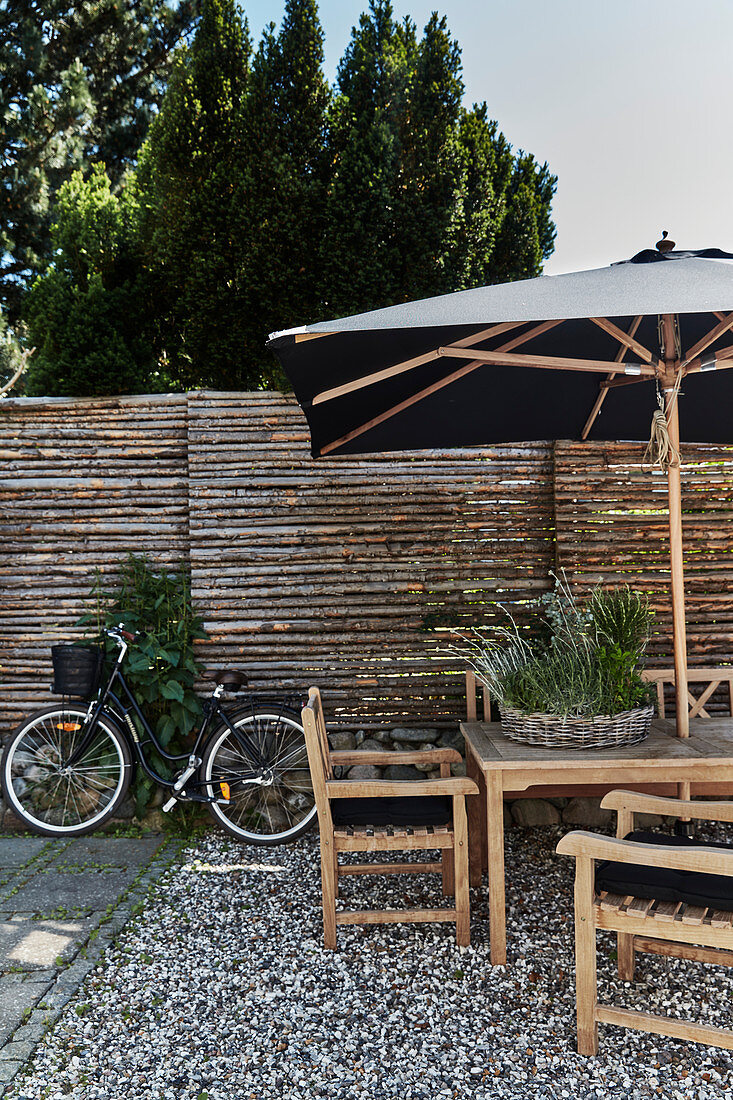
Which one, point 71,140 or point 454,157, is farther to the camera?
point 71,140

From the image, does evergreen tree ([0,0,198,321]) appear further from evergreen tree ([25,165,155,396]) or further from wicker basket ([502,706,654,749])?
wicker basket ([502,706,654,749])

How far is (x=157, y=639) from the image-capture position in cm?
412

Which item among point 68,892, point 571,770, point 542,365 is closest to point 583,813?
point 571,770

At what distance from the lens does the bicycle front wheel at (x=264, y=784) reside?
13.0 feet

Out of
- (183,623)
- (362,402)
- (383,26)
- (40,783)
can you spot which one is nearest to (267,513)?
(183,623)

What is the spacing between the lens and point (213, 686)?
14.0 ft

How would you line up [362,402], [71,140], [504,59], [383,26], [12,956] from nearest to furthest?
[12,956] → [362,402] → [383,26] → [504,59] → [71,140]

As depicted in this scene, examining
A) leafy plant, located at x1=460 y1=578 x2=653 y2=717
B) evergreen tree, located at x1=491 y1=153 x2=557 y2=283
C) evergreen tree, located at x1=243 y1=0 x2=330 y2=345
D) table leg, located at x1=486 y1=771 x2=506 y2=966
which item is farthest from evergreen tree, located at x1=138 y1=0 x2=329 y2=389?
table leg, located at x1=486 y1=771 x2=506 y2=966

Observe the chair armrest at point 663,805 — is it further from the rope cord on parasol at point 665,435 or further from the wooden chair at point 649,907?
the rope cord on parasol at point 665,435

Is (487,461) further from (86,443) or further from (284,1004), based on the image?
(284,1004)

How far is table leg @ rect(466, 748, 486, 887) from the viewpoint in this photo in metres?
3.26

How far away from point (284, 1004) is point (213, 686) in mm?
2025

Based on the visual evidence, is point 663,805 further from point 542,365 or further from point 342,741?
point 342,741

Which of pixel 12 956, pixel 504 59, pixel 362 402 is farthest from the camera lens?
pixel 504 59
